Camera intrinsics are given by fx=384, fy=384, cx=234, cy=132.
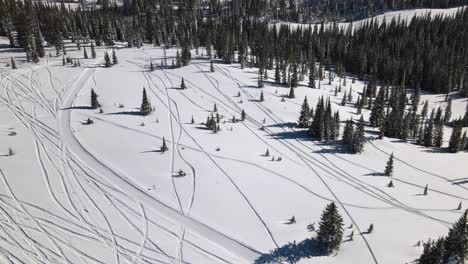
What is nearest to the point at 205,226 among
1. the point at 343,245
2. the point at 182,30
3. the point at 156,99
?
the point at 343,245

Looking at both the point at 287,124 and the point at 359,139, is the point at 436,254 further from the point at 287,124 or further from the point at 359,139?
the point at 287,124

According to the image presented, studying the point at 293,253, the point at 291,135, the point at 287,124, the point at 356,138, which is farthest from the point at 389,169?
the point at 293,253

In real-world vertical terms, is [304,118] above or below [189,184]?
above

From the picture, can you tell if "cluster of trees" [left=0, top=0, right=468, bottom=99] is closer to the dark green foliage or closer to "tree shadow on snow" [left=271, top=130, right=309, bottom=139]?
"tree shadow on snow" [left=271, top=130, right=309, bottom=139]

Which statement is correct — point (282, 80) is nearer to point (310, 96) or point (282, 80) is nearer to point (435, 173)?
point (310, 96)

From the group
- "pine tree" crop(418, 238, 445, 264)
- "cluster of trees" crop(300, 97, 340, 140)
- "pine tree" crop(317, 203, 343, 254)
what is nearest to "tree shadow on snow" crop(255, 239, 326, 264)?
"pine tree" crop(317, 203, 343, 254)

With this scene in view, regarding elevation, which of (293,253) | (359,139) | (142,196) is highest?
(359,139)
